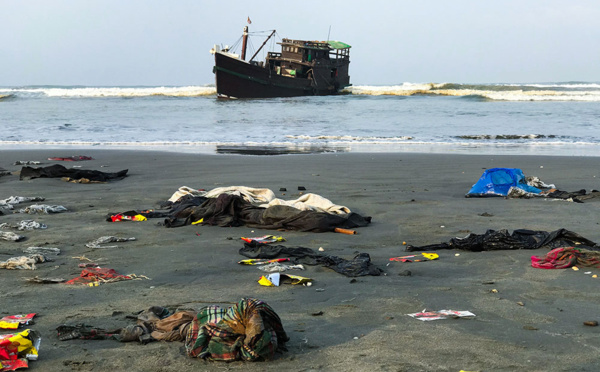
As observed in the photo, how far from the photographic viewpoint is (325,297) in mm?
4695

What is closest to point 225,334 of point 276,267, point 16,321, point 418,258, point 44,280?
point 16,321

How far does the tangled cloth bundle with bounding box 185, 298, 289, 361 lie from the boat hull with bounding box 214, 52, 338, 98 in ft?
157

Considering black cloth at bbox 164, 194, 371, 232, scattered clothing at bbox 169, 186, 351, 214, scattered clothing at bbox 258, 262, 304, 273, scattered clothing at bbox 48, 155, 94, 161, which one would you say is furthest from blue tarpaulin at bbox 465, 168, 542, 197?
scattered clothing at bbox 48, 155, 94, 161

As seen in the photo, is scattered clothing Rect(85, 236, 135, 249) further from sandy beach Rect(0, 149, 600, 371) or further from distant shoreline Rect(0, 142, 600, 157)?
distant shoreline Rect(0, 142, 600, 157)

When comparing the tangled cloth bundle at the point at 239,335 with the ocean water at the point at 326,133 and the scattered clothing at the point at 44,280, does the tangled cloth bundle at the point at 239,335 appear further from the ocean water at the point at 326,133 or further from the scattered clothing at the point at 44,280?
the ocean water at the point at 326,133

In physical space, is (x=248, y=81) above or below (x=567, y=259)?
above

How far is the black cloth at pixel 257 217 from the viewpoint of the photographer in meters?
7.25

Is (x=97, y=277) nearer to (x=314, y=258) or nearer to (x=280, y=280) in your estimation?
(x=280, y=280)

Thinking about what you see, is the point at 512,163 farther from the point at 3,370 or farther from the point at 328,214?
the point at 3,370

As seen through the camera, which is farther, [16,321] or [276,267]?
[276,267]

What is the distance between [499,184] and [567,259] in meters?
4.19

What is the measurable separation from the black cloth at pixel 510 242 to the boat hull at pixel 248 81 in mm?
45484

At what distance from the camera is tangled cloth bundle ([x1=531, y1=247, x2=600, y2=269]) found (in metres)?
5.47

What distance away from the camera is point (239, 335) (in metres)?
3.47
